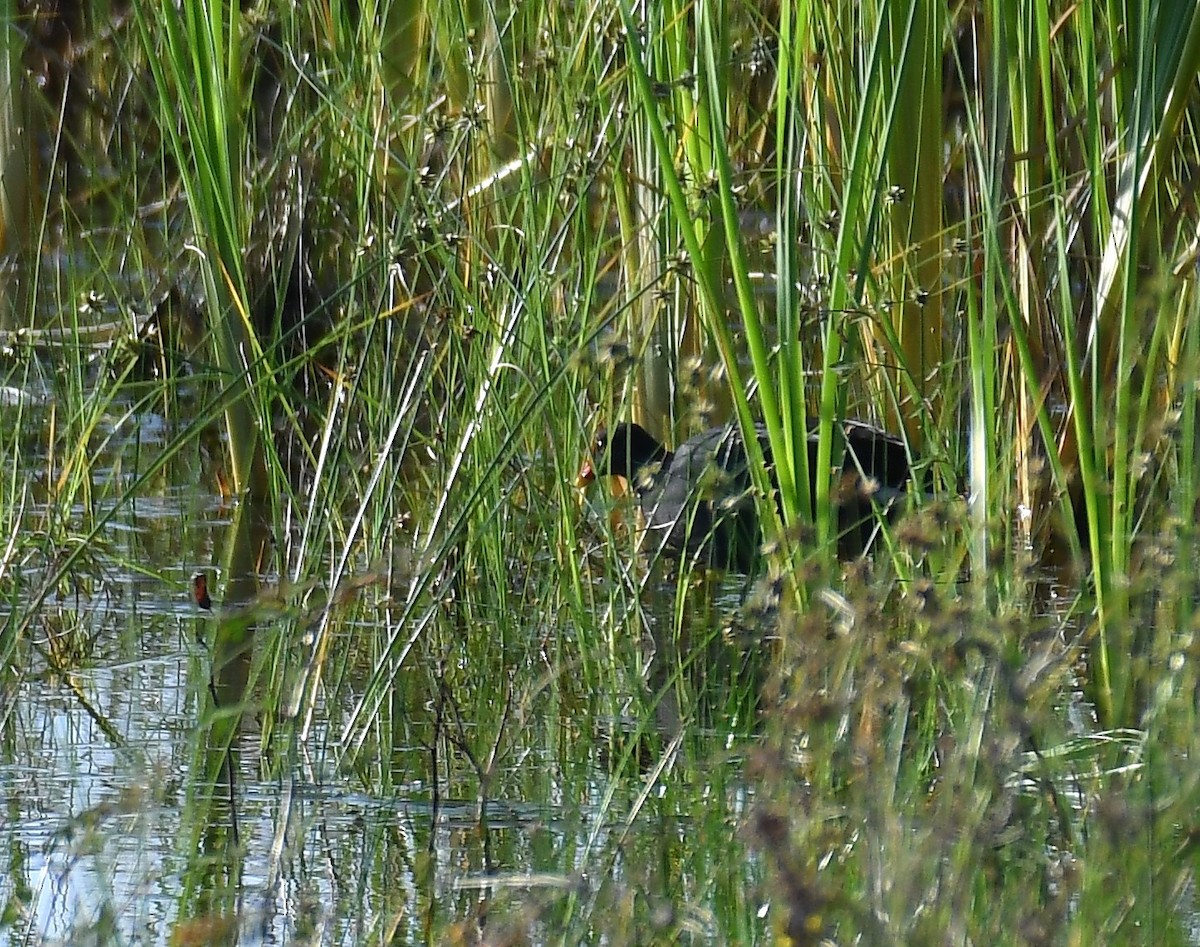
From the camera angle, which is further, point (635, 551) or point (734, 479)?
point (734, 479)

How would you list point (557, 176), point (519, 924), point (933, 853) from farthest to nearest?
point (557, 176) < point (933, 853) < point (519, 924)

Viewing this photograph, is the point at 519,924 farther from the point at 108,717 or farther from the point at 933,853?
the point at 108,717

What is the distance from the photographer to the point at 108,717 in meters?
2.69

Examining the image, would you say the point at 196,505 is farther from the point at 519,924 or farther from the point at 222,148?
the point at 519,924

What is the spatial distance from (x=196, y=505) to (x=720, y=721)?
1628 millimetres

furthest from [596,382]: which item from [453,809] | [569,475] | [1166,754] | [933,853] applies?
[933,853]

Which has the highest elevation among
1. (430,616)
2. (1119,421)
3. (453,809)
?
(1119,421)

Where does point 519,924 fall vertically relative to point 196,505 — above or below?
below

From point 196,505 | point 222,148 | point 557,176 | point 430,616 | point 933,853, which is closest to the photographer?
point 933,853

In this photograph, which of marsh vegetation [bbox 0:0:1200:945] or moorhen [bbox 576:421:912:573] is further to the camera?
moorhen [bbox 576:421:912:573]

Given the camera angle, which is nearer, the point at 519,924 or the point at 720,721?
the point at 519,924

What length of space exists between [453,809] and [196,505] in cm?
158

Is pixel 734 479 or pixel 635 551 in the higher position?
pixel 734 479

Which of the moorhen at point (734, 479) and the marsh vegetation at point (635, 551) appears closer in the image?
the marsh vegetation at point (635, 551)
